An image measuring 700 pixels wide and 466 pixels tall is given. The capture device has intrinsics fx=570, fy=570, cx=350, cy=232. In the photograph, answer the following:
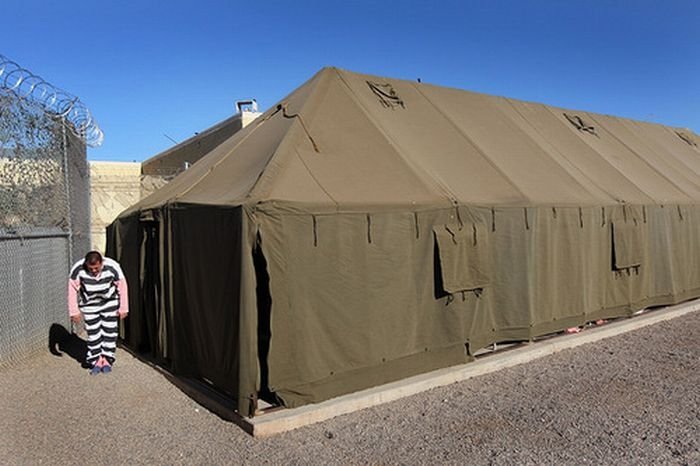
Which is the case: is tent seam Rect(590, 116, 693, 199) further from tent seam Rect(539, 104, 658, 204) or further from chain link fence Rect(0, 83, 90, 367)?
chain link fence Rect(0, 83, 90, 367)

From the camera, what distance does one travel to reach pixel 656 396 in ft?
19.8

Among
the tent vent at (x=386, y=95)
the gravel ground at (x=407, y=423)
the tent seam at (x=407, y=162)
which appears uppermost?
the tent vent at (x=386, y=95)

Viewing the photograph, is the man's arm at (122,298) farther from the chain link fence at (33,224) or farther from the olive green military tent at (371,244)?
the chain link fence at (33,224)

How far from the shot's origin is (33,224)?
787 cm

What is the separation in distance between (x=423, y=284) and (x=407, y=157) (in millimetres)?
1684

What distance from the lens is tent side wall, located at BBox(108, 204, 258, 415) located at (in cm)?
512

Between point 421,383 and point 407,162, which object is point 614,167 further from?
point 421,383

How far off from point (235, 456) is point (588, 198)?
675 cm

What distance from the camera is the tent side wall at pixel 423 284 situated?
533cm

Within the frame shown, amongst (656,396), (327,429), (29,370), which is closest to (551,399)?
(656,396)

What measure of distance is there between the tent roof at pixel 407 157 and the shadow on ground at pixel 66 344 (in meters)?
2.30

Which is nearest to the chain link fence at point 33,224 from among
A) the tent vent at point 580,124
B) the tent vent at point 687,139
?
the tent vent at point 580,124

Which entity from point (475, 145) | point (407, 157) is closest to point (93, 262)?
point (407, 157)

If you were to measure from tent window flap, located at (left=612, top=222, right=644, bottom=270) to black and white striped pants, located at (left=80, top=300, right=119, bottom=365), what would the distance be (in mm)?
7420
